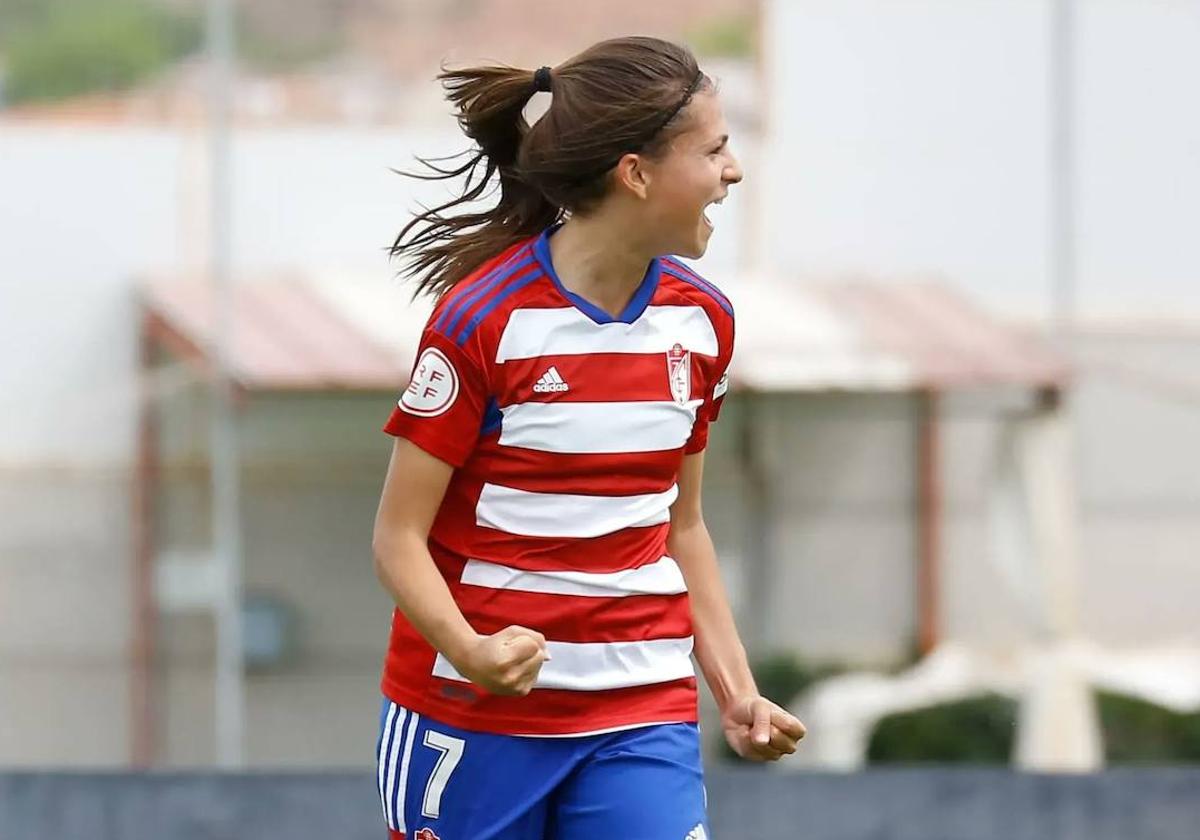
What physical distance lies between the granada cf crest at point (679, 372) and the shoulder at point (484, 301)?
→ 176mm

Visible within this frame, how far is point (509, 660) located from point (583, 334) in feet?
1.29

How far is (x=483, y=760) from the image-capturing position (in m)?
2.38

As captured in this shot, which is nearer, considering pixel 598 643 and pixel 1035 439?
pixel 598 643

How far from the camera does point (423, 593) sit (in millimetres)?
2291

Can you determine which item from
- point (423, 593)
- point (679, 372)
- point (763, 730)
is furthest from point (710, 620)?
point (423, 593)

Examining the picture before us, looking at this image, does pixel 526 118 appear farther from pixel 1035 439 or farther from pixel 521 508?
pixel 1035 439

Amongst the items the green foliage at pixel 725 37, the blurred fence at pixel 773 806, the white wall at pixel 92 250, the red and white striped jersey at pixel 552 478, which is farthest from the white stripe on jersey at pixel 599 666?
the green foliage at pixel 725 37

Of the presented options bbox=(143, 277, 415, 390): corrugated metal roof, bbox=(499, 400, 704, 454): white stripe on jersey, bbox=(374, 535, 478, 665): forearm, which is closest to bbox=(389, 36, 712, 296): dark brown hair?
bbox=(499, 400, 704, 454): white stripe on jersey

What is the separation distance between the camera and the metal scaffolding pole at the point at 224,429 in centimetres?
583

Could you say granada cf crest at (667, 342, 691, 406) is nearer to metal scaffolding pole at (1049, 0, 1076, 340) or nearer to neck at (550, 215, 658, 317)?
neck at (550, 215, 658, 317)

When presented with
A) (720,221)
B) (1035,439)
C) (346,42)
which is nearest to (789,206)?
(720,221)

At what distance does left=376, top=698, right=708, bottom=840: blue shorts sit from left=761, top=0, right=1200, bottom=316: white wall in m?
3.77

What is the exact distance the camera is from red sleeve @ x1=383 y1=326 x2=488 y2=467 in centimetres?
231

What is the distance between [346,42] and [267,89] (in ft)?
1.02
